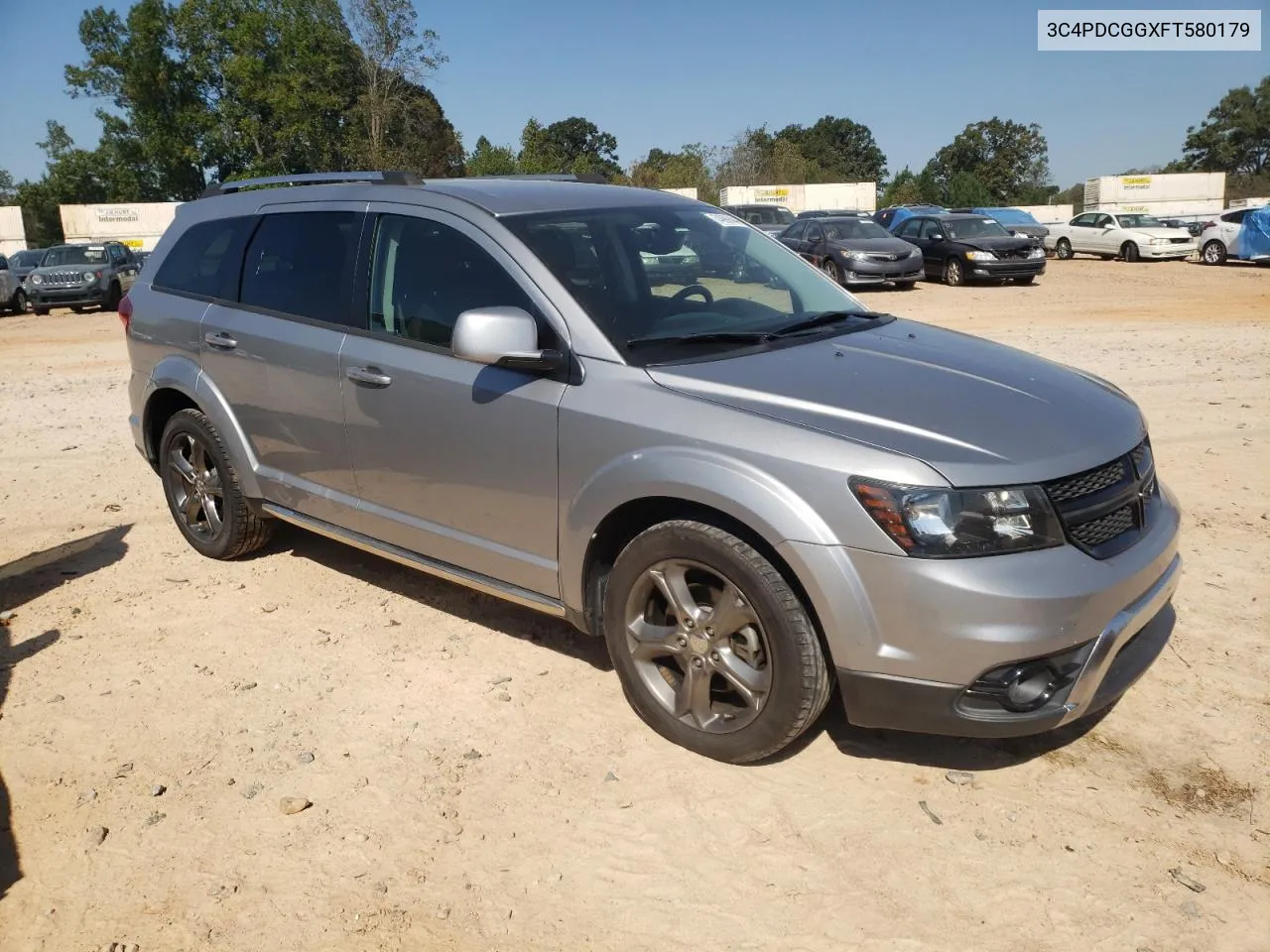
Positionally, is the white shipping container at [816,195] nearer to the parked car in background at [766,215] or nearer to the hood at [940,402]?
the parked car in background at [766,215]

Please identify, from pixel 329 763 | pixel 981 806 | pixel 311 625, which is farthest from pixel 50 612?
pixel 981 806

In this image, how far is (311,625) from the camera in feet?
15.5

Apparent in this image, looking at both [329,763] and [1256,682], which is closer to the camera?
[329,763]

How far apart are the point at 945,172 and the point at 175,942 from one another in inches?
4048

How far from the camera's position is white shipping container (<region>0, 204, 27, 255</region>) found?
5109 cm

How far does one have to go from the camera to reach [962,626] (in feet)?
9.46

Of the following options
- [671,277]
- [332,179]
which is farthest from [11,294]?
[671,277]

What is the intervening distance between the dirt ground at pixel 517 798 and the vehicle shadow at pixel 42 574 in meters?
0.03

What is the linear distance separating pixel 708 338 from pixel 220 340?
102 inches

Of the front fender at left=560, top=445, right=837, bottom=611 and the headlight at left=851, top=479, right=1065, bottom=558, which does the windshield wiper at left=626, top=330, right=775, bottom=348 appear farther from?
the headlight at left=851, top=479, right=1065, bottom=558

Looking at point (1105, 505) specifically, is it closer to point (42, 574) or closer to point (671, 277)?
point (671, 277)

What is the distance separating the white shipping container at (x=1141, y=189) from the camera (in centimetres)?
5069

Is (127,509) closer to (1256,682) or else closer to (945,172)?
(1256,682)

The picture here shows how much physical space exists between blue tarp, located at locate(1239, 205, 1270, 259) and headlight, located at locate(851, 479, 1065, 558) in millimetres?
27605
